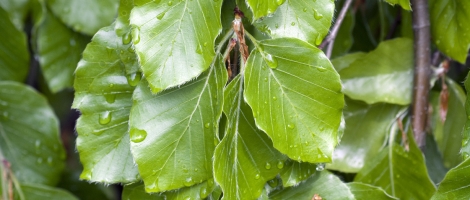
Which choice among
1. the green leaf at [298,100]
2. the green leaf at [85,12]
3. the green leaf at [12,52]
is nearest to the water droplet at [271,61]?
the green leaf at [298,100]

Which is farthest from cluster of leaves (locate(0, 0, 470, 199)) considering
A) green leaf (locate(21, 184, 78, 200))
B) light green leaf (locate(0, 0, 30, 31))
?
light green leaf (locate(0, 0, 30, 31))

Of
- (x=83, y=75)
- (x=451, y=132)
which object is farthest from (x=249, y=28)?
(x=451, y=132)

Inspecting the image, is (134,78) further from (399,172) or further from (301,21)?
→ (399,172)

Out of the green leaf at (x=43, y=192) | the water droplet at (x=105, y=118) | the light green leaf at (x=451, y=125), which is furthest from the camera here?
the green leaf at (x=43, y=192)

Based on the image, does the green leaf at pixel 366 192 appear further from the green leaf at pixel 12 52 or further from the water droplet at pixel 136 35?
the green leaf at pixel 12 52

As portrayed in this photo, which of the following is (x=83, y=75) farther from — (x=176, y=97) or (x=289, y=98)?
(x=289, y=98)

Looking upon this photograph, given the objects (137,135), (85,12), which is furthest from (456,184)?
(85,12)

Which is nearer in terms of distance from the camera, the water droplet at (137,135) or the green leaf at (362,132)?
the water droplet at (137,135)
